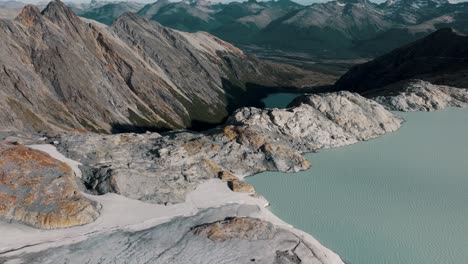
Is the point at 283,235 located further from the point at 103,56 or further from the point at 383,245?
the point at 103,56

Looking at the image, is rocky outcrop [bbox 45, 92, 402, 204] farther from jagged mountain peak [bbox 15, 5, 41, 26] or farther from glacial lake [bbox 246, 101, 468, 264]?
jagged mountain peak [bbox 15, 5, 41, 26]

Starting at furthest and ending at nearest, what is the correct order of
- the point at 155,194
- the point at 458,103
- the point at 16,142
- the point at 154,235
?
1. the point at 458,103
2. the point at 16,142
3. the point at 155,194
4. the point at 154,235

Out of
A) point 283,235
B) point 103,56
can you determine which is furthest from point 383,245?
point 103,56

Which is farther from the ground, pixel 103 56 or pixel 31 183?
pixel 31 183

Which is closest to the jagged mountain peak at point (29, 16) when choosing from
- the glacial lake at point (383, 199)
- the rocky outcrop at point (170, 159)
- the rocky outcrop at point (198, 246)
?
the rocky outcrop at point (170, 159)

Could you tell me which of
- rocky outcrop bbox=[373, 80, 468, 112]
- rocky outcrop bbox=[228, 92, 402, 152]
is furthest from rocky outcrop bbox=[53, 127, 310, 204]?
rocky outcrop bbox=[373, 80, 468, 112]

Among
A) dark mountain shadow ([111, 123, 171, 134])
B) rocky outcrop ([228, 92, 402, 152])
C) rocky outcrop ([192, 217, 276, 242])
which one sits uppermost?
rocky outcrop ([192, 217, 276, 242])
